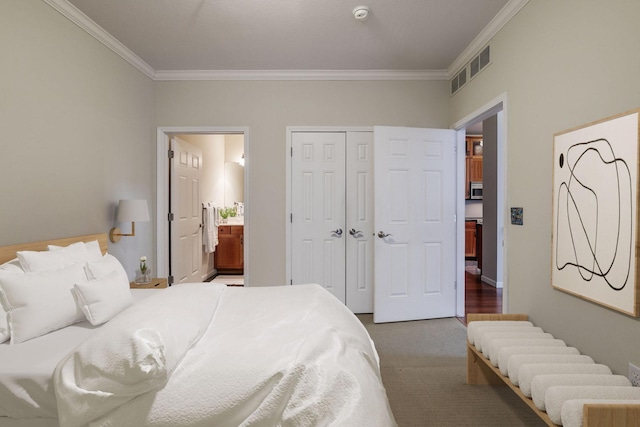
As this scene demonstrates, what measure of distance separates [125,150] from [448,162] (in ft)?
11.2

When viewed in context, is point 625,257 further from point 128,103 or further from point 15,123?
point 128,103

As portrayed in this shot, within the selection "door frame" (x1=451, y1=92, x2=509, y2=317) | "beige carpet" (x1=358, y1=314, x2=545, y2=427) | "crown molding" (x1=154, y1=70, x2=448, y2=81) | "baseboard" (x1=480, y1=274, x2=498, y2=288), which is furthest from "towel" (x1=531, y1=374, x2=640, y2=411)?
"baseboard" (x1=480, y1=274, x2=498, y2=288)

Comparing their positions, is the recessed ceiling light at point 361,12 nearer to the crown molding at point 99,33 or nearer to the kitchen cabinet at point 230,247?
the crown molding at point 99,33

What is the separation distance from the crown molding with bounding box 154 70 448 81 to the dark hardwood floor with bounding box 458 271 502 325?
278 centimetres

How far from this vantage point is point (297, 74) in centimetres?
392

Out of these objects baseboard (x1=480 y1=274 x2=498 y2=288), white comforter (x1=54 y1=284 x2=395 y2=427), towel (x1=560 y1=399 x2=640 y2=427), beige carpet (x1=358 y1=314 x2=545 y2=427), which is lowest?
beige carpet (x1=358 y1=314 x2=545 y2=427)

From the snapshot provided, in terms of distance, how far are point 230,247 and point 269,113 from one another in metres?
2.86

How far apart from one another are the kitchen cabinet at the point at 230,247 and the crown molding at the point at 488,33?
4.12 meters

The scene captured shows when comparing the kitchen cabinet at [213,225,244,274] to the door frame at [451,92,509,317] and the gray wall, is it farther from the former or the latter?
the gray wall

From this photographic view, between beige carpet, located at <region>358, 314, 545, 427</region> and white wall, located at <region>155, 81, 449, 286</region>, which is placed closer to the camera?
beige carpet, located at <region>358, 314, 545, 427</region>

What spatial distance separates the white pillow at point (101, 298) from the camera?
1.83 metres

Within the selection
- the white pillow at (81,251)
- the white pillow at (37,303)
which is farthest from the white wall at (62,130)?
the white pillow at (37,303)

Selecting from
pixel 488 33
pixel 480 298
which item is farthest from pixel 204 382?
pixel 480 298

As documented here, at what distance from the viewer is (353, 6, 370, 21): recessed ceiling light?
264 cm
